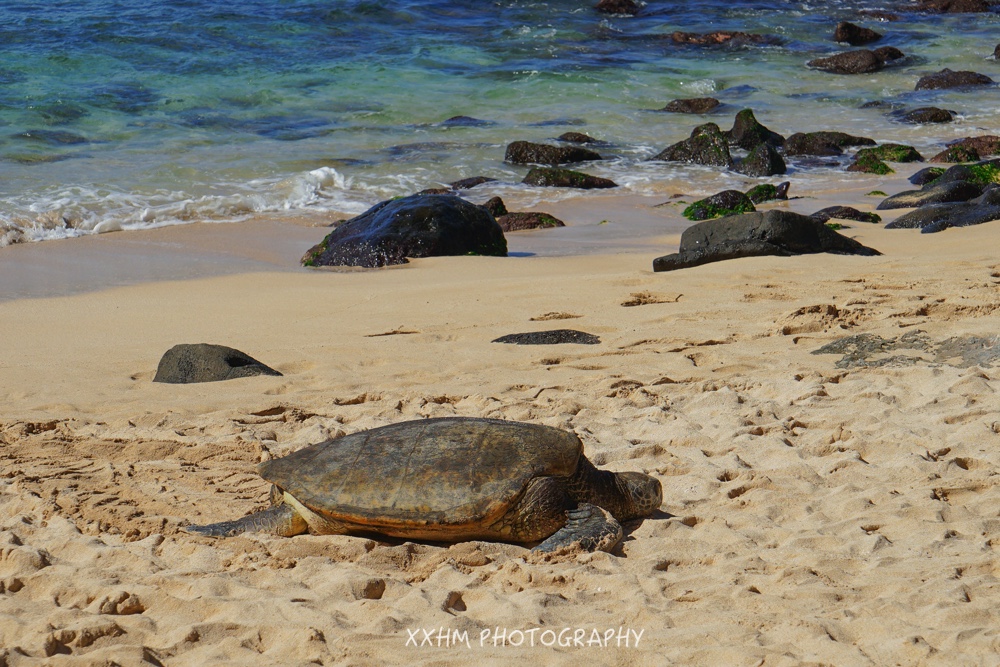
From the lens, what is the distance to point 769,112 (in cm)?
1764

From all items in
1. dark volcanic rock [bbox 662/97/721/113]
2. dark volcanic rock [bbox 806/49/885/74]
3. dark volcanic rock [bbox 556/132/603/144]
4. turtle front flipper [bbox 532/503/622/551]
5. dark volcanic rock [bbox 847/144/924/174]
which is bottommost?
turtle front flipper [bbox 532/503/622/551]

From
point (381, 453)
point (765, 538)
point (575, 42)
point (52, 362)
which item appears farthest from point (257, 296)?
point (575, 42)

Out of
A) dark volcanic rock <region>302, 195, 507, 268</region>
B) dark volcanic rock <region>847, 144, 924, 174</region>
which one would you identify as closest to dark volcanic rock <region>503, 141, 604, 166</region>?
dark volcanic rock <region>847, 144, 924, 174</region>

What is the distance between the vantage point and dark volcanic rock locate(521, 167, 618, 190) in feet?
40.7

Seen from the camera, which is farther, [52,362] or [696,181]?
[696,181]

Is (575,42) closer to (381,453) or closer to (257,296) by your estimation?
(257,296)

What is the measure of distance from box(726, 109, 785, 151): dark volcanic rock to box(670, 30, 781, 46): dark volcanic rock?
9.42 meters

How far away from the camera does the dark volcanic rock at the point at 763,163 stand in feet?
42.6

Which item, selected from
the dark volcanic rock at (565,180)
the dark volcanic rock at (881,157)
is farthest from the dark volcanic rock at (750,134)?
the dark volcanic rock at (565,180)

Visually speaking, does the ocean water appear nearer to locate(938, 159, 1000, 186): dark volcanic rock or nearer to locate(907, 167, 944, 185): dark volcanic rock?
locate(907, 167, 944, 185): dark volcanic rock

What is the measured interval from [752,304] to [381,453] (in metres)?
3.52

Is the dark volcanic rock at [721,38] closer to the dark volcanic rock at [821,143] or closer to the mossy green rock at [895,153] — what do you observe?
the dark volcanic rock at [821,143]

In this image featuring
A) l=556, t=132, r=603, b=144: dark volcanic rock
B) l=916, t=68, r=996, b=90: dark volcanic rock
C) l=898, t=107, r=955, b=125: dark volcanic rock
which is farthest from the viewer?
l=916, t=68, r=996, b=90: dark volcanic rock

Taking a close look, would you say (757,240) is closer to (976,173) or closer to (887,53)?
(976,173)
